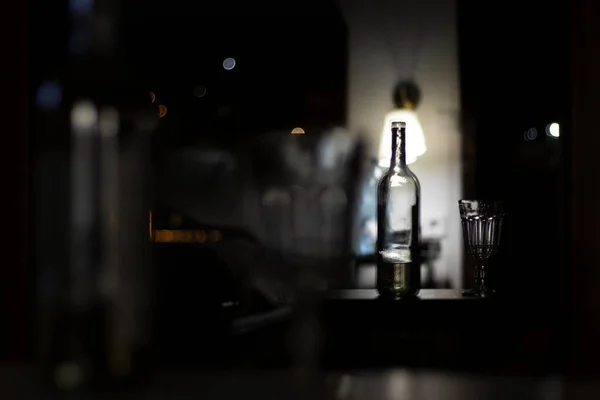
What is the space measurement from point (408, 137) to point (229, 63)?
58 cm

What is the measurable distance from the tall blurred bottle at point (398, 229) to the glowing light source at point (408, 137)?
78cm

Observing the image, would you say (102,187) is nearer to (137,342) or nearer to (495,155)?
(137,342)

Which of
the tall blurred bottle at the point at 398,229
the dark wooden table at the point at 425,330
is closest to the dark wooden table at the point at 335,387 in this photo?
the dark wooden table at the point at 425,330

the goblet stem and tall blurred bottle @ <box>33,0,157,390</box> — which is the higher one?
tall blurred bottle @ <box>33,0,157,390</box>

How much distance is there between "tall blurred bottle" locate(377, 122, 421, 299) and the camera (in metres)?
1.19

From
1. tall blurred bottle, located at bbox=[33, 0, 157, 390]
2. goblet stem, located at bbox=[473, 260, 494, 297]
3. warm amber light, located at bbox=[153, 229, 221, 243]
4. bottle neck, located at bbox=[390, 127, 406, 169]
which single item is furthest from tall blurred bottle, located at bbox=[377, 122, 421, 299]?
warm amber light, located at bbox=[153, 229, 221, 243]

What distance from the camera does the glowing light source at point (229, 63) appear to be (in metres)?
2.13

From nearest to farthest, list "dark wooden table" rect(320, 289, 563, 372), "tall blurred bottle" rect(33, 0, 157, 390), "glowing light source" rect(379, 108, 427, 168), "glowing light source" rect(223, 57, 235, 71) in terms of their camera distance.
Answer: "tall blurred bottle" rect(33, 0, 157, 390) < "dark wooden table" rect(320, 289, 563, 372) < "glowing light source" rect(379, 108, 427, 168) < "glowing light source" rect(223, 57, 235, 71)

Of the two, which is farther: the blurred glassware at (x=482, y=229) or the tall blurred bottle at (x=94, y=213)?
the blurred glassware at (x=482, y=229)

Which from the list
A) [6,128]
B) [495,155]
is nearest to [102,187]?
[6,128]

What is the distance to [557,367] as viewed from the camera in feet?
5.65

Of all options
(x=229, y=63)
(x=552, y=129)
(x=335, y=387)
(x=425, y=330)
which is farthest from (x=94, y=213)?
(x=552, y=129)

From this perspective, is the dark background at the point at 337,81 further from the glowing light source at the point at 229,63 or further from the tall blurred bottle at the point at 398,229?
the tall blurred bottle at the point at 398,229

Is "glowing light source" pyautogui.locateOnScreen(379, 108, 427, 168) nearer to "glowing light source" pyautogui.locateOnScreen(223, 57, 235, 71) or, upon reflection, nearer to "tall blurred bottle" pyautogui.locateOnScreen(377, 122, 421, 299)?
"glowing light source" pyautogui.locateOnScreen(223, 57, 235, 71)
